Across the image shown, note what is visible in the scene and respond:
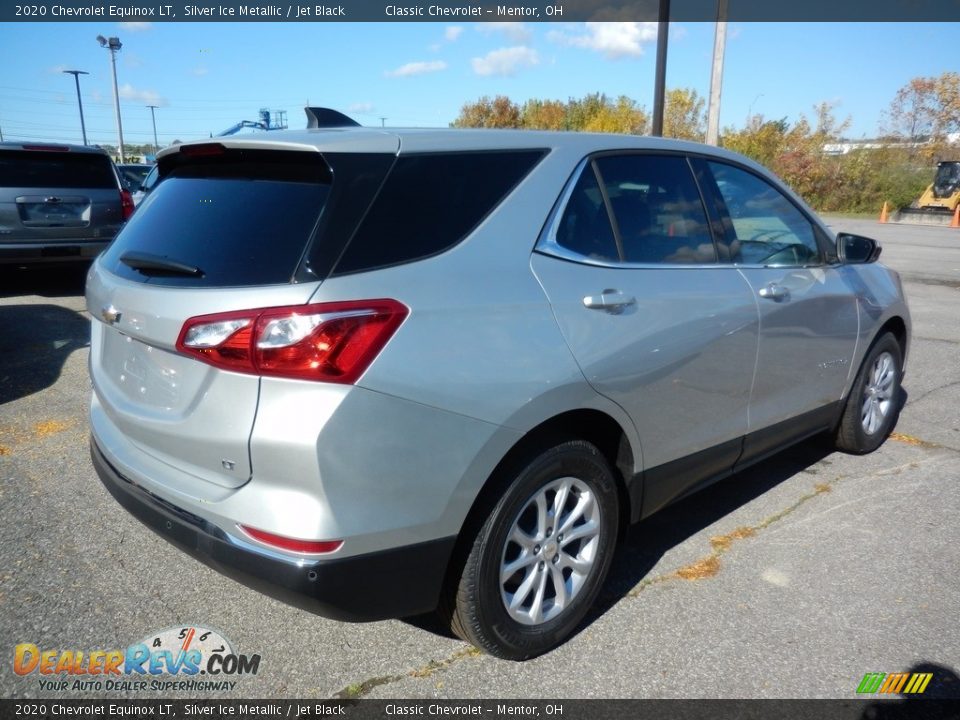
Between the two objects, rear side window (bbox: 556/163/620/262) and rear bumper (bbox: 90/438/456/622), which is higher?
rear side window (bbox: 556/163/620/262)

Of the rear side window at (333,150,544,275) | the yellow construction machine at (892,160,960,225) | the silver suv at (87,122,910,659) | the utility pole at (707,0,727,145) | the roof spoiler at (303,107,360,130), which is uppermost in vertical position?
the utility pole at (707,0,727,145)

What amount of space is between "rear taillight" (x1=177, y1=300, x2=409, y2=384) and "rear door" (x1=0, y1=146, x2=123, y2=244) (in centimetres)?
824

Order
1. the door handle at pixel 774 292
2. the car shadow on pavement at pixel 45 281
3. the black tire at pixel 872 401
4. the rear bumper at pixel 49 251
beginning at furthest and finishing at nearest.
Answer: the car shadow on pavement at pixel 45 281 → the rear bumper at pixel 49 251 → the black tire at pixel 872 401 → the door handle at pixel 774 292

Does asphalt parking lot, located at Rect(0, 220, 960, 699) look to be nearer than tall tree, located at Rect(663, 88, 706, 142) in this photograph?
Yes

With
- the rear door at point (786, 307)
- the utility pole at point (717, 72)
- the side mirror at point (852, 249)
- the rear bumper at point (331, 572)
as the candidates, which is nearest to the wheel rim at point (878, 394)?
the rear door at point (786, 307)

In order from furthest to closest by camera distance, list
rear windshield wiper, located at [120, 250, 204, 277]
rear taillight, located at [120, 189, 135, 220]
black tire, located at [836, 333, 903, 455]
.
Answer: rear taillight, located at [120, 189, 135, 220], black tire, located at [836, 333, 903, 455], rear windshield wiper, located at [120, 250, 204, 277]

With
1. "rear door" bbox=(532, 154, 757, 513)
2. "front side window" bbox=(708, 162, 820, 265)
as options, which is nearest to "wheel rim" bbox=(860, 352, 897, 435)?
"front side window" bbox=(708, 162, 820, 265)

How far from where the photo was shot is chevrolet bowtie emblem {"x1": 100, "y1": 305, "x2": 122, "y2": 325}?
2511 mm

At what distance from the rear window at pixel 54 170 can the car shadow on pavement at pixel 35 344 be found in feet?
4.92

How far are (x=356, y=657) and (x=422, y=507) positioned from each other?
0.84m

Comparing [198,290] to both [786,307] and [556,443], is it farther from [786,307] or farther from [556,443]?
[786,307]

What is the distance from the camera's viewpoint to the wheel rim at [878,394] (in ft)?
15.2

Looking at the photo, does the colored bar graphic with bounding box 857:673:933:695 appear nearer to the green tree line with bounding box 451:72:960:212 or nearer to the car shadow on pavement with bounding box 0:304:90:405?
the car shadow on pavement with bounding box 0:304:90:405

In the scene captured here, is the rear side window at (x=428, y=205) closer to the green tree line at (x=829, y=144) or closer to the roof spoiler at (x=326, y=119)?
the roof spoiler at (x=326, y=119)
